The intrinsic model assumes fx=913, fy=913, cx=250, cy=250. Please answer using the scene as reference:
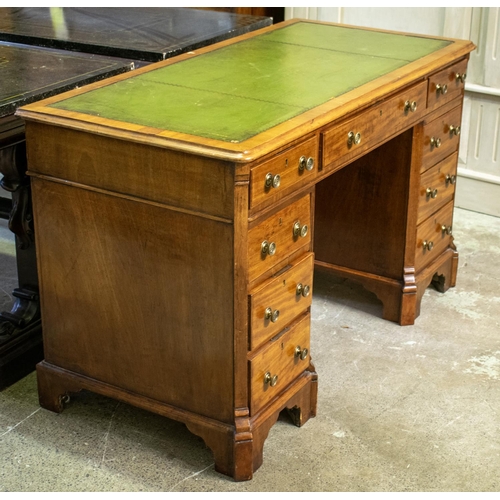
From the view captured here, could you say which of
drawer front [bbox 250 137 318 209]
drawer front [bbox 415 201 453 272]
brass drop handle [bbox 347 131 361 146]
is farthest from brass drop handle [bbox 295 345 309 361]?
drawer front [bbox 415 201 453 272]

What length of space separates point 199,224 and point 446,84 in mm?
1338

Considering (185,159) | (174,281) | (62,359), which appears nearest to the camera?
(185,159)

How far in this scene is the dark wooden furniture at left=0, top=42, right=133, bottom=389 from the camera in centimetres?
275

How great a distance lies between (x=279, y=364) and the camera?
8.46ft

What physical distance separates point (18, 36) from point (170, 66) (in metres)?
0.83

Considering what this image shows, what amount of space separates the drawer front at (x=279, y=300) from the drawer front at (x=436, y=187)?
2.78ft

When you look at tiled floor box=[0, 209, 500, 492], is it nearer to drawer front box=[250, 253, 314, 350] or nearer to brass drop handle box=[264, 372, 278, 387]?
brass drop handle box=[264, 372, 278, 387]

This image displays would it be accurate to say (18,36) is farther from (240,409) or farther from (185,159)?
(240,409)

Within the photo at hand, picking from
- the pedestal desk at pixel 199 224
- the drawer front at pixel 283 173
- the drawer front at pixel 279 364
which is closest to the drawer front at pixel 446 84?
the pedestal desk at pixel 199 224

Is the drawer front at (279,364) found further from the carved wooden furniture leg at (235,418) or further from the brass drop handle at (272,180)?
the brass drop handle at (272,180)

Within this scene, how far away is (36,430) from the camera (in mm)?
2748

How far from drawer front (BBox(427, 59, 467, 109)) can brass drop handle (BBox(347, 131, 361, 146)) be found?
552 millimetres

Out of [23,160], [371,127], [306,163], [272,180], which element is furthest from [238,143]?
[23,160]

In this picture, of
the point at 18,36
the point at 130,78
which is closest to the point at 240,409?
the point at 130,78
